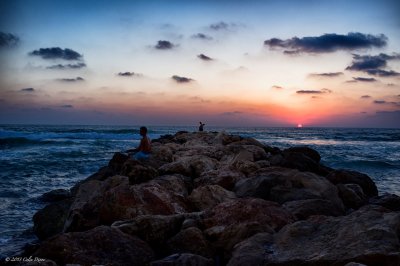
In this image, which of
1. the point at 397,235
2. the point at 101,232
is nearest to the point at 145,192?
the point at 101,232

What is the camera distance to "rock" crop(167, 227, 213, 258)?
4.55 meters

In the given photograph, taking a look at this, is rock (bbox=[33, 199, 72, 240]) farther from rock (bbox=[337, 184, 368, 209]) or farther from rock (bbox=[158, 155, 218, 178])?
rock (bbox=[337, 184, 368, 209])

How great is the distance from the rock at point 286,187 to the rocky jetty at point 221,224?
2 cm

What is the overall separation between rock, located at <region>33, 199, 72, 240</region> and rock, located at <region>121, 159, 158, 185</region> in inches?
54.3

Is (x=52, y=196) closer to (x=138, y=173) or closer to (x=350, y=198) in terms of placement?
(x=138, y=173)

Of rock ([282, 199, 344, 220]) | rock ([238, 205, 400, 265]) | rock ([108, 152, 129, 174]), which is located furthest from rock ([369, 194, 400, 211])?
rock ([108, 152, 129, 174])

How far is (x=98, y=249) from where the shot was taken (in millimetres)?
4105

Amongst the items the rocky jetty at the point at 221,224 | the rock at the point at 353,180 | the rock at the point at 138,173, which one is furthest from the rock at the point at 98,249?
the rock at the point at 353,180

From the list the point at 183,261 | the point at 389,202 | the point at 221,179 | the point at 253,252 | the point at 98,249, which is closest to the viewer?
the point at 183,261

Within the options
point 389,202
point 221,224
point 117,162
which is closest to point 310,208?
point 221,224

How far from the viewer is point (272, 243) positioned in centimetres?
418

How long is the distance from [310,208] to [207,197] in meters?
1.89

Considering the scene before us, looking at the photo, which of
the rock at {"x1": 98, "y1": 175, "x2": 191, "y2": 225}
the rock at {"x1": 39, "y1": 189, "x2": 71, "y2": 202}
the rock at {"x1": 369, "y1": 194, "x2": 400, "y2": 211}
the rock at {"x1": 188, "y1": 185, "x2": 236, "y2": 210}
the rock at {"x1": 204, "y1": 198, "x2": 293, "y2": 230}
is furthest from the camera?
the rock at {"x1": 39, "y1": 189, "x2": 71, "y2": 202}

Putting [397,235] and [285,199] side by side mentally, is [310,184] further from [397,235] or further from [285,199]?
[397,235]
